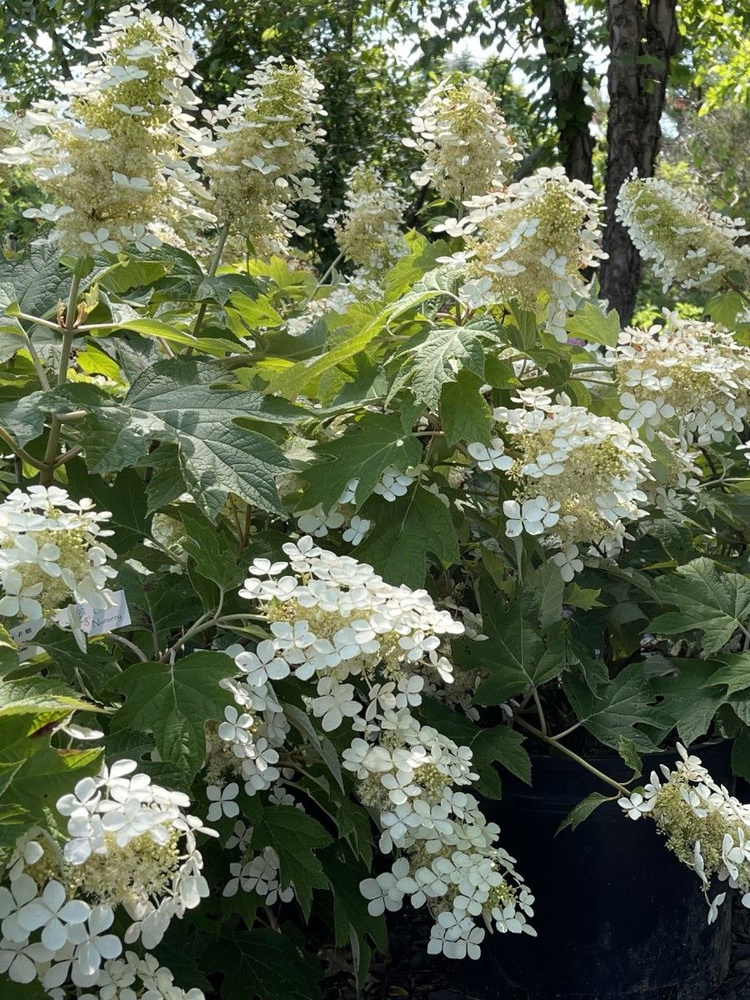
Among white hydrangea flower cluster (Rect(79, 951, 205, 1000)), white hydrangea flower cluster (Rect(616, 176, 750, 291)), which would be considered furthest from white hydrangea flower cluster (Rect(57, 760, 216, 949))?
white hydrangea flower cluster (Rect(616, 176, 750, 291))

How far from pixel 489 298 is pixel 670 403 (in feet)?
1.11

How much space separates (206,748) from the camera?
143 cm

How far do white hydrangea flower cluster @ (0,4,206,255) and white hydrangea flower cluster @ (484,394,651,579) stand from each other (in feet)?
1.99

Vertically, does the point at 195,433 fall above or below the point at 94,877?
above

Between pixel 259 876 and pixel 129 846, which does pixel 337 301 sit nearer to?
pixel 259 876

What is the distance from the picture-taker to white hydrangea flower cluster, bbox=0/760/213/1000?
40.4 inches

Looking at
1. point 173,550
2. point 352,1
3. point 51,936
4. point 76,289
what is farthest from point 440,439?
point 352,1

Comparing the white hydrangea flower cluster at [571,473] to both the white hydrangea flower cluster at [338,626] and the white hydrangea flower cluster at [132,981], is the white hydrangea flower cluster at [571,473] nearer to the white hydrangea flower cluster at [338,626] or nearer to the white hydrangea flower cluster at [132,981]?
the white hydrangea flower cluster at [338,626]

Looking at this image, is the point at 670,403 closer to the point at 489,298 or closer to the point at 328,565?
the point at 489,298

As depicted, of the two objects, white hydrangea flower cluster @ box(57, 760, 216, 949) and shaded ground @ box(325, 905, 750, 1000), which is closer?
white hydrangea flower cluster @ box(57, 760, 216, 949)

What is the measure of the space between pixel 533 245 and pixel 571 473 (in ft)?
1.11

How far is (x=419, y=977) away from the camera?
231 centimetres

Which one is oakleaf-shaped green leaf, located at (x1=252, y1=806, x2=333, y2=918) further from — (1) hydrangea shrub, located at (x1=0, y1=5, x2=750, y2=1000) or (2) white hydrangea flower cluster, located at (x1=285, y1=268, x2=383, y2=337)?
(2) white hydrangea flower cluster, located at (x1=285, y1=268, x2=383, y2=337)

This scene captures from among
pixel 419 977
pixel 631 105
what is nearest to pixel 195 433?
pixel 419 977
